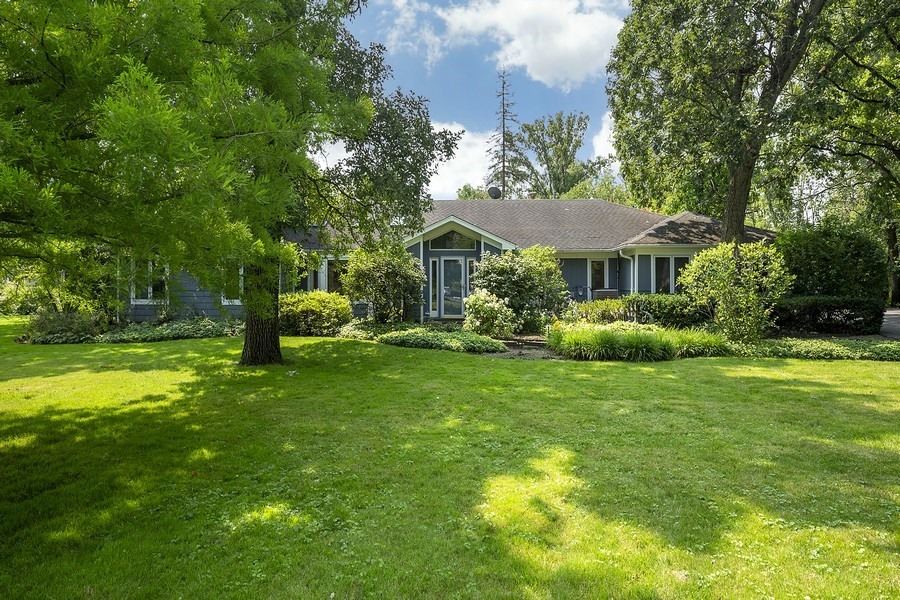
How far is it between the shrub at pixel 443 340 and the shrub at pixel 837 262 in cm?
1001

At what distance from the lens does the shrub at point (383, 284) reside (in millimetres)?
15391

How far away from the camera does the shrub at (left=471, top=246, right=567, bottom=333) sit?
14812 mm

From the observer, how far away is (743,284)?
11.6 m

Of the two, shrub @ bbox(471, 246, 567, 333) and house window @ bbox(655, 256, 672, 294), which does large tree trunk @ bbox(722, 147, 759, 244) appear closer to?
house window @ bbox(655, 256, 672, 294)

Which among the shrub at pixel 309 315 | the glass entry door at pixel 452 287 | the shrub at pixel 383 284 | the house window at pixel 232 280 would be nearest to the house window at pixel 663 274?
the glass entry door at pixel 452 287

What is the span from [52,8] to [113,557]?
11.1 ft

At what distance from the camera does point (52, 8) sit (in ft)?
9.41

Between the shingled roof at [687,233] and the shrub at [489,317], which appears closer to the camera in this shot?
the shrub at [489,317]

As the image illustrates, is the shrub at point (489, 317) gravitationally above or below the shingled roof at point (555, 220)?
below

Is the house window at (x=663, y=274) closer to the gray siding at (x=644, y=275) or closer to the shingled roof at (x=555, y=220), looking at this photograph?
the gray siding at (x=644, y=275)

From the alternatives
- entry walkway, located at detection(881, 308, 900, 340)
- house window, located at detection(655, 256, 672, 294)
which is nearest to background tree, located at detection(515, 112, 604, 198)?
house window, located at detection(655, 256, 672, 294)

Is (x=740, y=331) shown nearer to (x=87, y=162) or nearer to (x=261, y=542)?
(x=261, y=542)

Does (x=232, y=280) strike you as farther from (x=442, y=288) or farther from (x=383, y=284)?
(x=442, y=288)

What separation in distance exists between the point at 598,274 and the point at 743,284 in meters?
8.10
